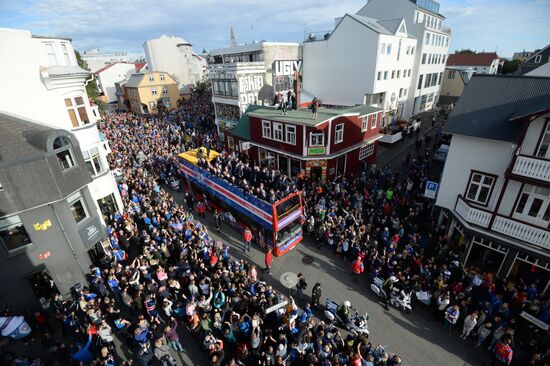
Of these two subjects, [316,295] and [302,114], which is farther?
[302,114]

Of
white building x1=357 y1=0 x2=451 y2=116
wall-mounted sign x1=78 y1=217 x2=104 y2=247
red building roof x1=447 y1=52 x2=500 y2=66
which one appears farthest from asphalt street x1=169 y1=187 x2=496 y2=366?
red building roof x1=447 y1=52 x2=500 y2=66

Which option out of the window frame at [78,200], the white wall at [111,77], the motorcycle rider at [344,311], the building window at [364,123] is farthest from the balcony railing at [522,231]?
the white wall at [111,77]

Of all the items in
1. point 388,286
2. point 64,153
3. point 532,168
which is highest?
point 64,153

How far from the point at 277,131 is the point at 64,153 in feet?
49.0

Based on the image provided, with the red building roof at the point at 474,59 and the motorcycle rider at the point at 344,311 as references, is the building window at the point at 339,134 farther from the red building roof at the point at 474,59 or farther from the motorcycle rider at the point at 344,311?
the red building roof at the point at 474,59

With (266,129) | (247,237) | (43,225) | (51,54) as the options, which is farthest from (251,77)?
(43,225)

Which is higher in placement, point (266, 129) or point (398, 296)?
point (266, 129)

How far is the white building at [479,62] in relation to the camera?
62938mm

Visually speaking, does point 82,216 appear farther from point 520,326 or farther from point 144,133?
point 144,133

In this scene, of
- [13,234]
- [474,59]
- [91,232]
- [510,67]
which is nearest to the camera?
[13,234]

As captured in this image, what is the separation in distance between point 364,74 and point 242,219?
85.3 feet

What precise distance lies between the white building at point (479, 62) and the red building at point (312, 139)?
180ft

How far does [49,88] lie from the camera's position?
13102mm

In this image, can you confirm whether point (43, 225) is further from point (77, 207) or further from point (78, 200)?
point (78, 200)
